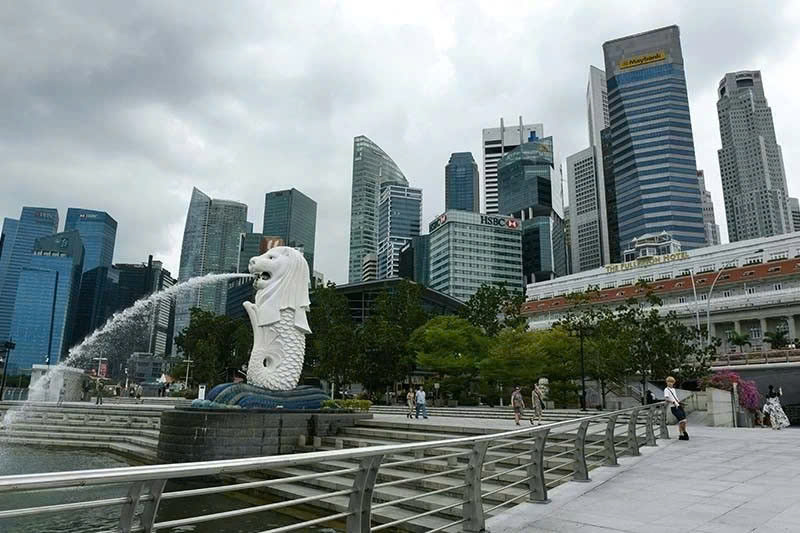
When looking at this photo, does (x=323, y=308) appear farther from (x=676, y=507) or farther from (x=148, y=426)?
(x=676, y=507)

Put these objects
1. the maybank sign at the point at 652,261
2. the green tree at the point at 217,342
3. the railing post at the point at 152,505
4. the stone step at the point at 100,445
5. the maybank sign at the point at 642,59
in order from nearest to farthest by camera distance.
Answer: the railing post at the point at 152,505 < the stone step at the point at 100,445 < the green tree at the point at 217,342 < the maybank sign at the point at 652,261 < the maybank sign at the point at 642,59

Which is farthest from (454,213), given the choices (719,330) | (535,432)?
(535,432)

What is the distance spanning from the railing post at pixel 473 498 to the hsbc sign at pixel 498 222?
115782mm

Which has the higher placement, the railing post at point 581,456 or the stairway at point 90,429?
the railing post at point 581,456

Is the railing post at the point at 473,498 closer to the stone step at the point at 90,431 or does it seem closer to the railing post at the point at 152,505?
the railing post at the point at 152,505

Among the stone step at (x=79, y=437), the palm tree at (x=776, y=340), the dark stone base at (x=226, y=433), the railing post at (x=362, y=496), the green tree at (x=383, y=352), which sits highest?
the palm tree at (x=776, y=340)

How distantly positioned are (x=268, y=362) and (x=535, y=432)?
14.7m

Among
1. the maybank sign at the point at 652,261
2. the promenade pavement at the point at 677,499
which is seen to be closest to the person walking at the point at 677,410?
the promenade pavement at the point at 677,499

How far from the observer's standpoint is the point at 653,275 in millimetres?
80750

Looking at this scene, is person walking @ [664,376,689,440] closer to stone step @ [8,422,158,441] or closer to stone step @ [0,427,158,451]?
stone step @ [0,427,158,451]

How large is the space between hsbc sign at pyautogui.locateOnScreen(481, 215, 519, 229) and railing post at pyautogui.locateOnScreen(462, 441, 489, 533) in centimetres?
11578

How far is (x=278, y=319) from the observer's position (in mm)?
20469

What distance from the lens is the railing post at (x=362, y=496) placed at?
187 inches

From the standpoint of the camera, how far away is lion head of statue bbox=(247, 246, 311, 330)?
20.6m
